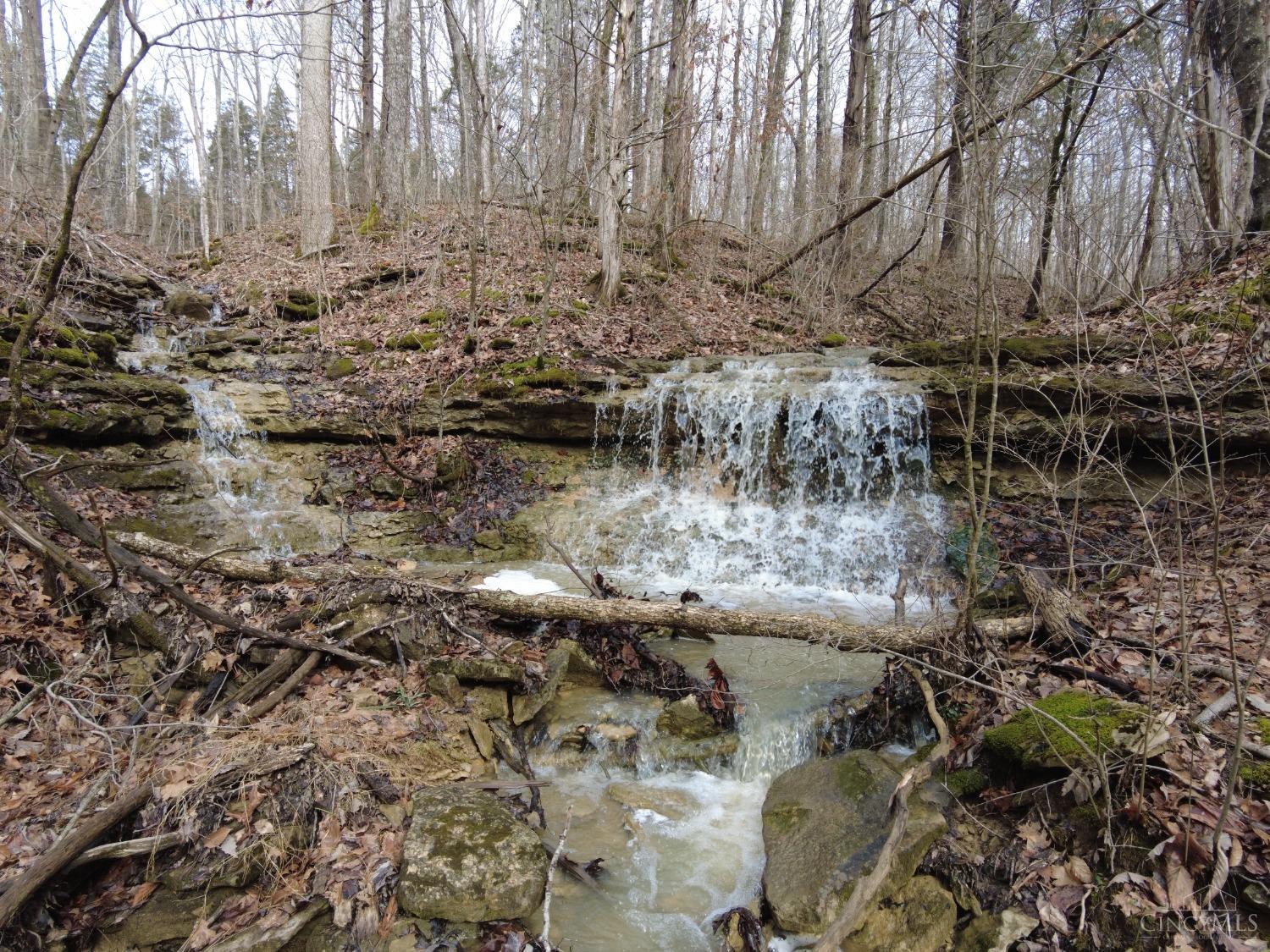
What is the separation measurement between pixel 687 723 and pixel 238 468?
671cm

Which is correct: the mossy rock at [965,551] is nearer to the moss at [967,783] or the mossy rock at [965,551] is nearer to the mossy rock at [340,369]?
the moss at [967,783]

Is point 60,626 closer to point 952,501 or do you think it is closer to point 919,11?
point 919,11

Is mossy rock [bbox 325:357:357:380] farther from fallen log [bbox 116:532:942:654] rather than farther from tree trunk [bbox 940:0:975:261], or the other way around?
tree trunk [bbox 940:0:975:261]

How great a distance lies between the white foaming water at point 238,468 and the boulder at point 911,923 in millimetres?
6591

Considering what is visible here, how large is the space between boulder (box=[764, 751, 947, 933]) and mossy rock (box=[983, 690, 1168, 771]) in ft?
1.73

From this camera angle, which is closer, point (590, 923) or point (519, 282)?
point (590, 923)

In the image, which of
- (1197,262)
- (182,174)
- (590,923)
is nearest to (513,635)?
(590,923)

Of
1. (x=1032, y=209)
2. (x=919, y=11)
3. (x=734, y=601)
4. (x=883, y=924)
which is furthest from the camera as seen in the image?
(x=734, y=601)

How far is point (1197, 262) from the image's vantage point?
8.65m

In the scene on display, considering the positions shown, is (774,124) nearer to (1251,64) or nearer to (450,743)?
(1251,64)

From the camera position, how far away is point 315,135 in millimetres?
12297

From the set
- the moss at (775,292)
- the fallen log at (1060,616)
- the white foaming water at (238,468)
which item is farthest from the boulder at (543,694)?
the moss at (775,292)

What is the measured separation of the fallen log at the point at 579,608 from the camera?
4.36 m

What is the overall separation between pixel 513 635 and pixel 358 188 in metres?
22.8
